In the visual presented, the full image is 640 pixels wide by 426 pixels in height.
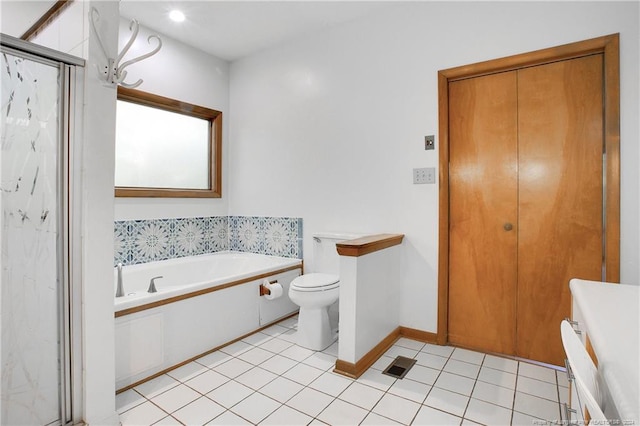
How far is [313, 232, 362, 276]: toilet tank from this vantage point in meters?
2.82

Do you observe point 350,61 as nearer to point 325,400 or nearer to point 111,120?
point 111,120

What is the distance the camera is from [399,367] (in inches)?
83.8

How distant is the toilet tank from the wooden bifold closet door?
34.7 inches

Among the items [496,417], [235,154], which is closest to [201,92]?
[235,154]

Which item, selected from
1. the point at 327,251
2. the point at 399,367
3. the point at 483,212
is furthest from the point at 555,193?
the point at 327,251

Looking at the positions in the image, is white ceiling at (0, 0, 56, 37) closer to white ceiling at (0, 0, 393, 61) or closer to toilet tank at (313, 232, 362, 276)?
white ceiling at (0, 0, 393, 61)

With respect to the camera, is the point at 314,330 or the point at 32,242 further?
the point at 314,330

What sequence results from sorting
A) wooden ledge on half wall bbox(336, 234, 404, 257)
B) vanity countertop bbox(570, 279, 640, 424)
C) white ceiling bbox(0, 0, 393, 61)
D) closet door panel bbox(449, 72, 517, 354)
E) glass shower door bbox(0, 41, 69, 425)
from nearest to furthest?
vanity countertop bbox(570, 279, 640, 424), glass shower door bbox(0, 41, 69, 425), wooden ledge on half wall bbox(336, 234, 404, 257), closet door panel bbox(449, 72, 517, 354), white ceiling bbox(0, 0, 393, 61)

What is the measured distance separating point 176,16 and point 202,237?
6.49 ft

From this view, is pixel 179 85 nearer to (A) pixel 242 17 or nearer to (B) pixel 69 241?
(A) pixel 242 17

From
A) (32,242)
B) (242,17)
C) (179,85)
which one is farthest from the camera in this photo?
(179,85)

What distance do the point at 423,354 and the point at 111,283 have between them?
1.95m

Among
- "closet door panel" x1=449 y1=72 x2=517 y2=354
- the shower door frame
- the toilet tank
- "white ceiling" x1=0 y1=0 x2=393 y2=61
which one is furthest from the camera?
the toilet tank

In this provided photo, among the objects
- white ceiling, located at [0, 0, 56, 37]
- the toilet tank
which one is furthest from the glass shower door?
the toilet tank
